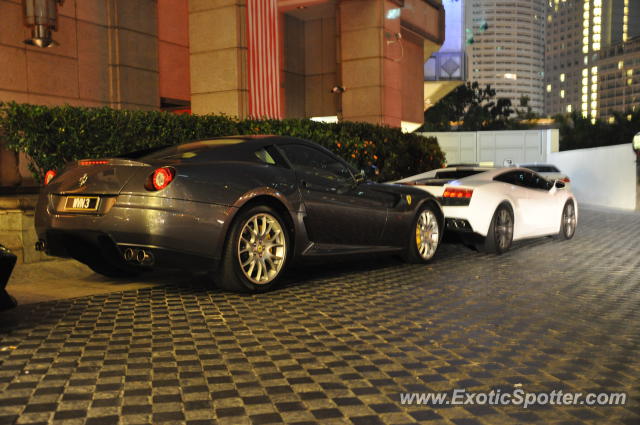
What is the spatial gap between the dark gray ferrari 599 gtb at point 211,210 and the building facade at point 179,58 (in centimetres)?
359

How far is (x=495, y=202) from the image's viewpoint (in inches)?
368

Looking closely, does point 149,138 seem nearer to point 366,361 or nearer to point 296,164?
point 296,164

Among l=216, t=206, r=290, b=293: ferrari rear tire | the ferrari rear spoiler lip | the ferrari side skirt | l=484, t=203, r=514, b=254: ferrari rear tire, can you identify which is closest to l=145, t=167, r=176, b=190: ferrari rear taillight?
the ferrari rear spoiler lip

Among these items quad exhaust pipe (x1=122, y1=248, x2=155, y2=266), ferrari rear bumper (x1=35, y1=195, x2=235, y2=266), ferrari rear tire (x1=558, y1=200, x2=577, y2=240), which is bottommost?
ferrari rear tire (x1=558, y1=200, x2=577, y2=240)

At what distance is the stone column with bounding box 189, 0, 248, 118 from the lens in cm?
1625

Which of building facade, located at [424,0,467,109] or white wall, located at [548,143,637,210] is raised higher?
building facade, located at [424,0,467,109]

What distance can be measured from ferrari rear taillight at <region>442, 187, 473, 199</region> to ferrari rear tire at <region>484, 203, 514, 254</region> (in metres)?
0.50

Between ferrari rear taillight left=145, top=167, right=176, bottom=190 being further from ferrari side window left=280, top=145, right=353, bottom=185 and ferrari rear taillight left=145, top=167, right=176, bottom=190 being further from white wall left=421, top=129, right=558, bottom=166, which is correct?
white wall left=421, top=129, right=558, bottom=166

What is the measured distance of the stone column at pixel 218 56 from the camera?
16.2 meters

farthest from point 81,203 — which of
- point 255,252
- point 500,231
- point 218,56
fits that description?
point 218,56

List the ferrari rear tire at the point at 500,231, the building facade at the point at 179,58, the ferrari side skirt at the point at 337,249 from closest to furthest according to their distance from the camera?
the ferrari side skirt at the point at 337,249, the ferrari rear tire at the point at 500,231, the building facade at the point at 179,58

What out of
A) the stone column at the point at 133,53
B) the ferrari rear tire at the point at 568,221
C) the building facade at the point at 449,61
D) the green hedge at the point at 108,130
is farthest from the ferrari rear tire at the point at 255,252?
the building facade at the point at 449,61

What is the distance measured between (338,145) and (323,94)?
47.5 ft

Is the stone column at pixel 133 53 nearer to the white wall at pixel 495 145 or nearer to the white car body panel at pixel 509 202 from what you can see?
the white car body panel at pixel 509 202
